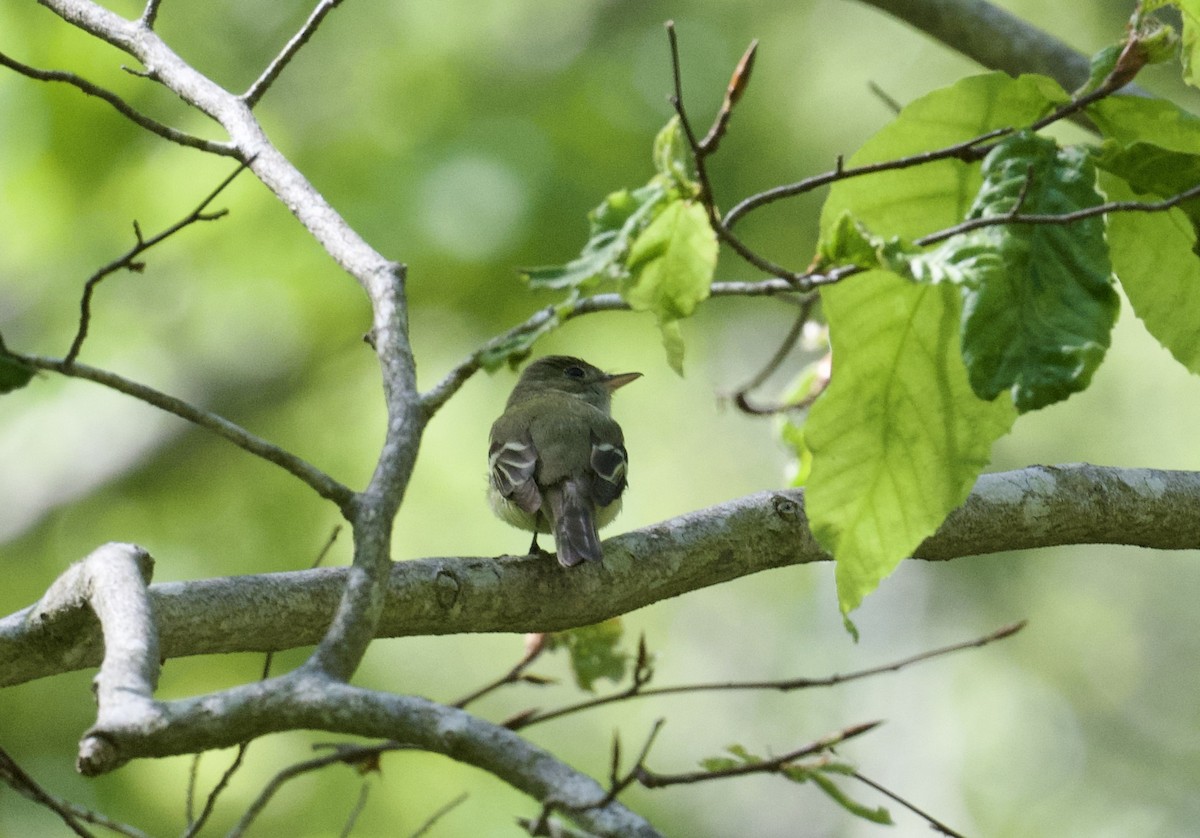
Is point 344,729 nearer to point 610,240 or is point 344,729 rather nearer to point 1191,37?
point 610,240

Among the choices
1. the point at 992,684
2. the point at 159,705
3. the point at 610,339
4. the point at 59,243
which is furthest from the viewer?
the point at 992,684

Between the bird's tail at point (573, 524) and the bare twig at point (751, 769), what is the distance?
0.96 m

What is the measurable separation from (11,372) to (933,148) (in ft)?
5.14

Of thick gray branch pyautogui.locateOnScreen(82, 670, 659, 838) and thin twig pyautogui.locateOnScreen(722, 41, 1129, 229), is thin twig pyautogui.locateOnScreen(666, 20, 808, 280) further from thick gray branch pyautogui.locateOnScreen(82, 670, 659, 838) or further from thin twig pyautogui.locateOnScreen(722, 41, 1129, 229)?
thick gray branch pyautogui.locateOnScreen(82, 670, 659, 838)

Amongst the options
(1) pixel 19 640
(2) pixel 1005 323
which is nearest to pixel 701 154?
(2) pixel 1005 323

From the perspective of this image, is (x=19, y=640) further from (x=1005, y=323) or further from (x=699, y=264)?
(x=1005, y=323)

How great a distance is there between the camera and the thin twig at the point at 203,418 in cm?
194

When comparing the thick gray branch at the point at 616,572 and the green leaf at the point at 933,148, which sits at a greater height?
the green leaf at the point at 933,148

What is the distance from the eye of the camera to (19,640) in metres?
2.59

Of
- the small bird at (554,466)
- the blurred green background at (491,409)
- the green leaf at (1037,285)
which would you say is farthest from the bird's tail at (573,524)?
the blurred green background at (491,409)

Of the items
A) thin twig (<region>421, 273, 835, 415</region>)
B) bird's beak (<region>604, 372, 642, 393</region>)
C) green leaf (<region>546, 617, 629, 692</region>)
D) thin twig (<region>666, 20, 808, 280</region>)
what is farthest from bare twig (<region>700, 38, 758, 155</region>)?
bird's beak (<region>604, 372, 642, 393</region>)

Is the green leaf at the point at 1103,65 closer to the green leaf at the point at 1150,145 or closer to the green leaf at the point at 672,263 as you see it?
the green leaf at the point at 1150,145

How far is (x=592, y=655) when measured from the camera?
3.80 m

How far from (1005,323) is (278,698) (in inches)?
44.9
